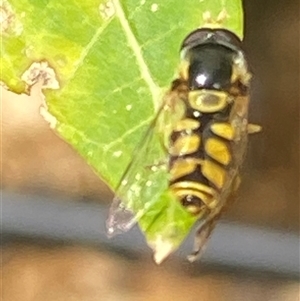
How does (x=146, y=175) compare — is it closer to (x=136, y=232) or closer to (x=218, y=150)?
(x=218, y=150)

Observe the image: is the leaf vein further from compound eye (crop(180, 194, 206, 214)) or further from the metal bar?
the metal bar

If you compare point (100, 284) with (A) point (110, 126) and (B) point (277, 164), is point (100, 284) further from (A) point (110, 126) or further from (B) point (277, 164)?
(A) point (110, 126)

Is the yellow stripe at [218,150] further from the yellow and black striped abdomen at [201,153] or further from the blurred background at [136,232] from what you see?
the blurred background at [136,232]

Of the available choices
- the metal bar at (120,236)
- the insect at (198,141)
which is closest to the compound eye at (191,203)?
the insect at (198,141)

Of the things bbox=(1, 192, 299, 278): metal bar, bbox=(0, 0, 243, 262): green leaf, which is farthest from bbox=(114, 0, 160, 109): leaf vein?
bbox=(1, 192, 299, 278): metal bar

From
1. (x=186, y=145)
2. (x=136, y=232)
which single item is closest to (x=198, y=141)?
(x=186, y=145)

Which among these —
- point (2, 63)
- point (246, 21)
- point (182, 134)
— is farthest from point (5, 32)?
point (246, 21)
